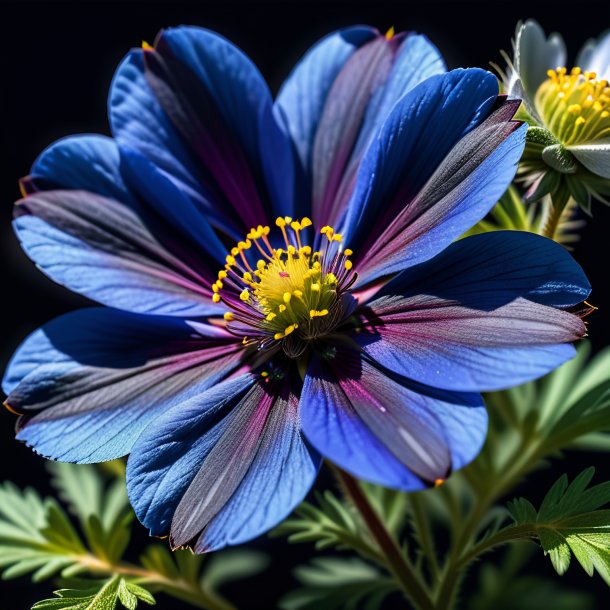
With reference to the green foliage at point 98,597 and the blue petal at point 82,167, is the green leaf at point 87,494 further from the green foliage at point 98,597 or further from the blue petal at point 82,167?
the blue petal at point 82,167

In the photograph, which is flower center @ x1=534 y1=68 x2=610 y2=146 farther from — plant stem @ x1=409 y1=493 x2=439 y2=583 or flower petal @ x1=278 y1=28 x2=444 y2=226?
plant stem @ x1=409 y1=493 x2=439 y2=583

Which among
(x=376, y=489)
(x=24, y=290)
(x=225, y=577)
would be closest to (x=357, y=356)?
(x=376, y=489)

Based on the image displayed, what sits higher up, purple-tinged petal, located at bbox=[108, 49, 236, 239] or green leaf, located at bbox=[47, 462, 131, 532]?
purple-tinged petal, located at bbox=[108, 49, 236, 239]

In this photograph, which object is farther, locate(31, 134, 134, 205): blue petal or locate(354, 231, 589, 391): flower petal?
locate(31, 134, 134, 205): blue petal

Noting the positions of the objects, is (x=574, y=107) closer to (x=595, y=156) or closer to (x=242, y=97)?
(x=595, y=156)

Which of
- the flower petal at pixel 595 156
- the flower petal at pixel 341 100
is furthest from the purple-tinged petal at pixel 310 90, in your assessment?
the flower petal at pixel 595 156

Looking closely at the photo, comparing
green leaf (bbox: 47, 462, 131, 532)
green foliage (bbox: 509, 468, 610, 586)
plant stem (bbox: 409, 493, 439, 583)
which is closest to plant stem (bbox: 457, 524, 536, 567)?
green foliage (bbox: 509, 468, 610, 586)

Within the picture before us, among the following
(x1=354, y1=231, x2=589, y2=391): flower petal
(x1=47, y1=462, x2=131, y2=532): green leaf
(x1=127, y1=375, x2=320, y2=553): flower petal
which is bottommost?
(x1=47, y1=462, x2=131, y2=532): green leaf
